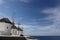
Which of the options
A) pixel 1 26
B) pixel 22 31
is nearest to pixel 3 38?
pixel 1 26

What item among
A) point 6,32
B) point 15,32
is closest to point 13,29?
point 15,32

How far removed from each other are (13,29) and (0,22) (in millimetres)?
18349

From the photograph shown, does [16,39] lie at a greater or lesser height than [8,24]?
lesser

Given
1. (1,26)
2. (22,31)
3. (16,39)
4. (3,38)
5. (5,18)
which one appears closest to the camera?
(3,38)

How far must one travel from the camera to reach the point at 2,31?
4712 cm

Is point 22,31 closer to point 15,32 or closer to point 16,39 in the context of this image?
point 15,32

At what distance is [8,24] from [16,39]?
32.6ft

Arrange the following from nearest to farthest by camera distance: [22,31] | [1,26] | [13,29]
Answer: [1,26] → [13,29] → [22,31]

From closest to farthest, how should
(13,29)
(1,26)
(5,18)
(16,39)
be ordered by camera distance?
(16,39), (1,26), (5,18), (13,29)

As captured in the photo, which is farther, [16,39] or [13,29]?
[13,29]

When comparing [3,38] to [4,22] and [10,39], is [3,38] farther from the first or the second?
[4,22]

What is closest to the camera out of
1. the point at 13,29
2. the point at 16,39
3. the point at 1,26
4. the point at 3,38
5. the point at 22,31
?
the point at 3,38

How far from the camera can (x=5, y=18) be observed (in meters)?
50.8

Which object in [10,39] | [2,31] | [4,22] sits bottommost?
[10,39]
